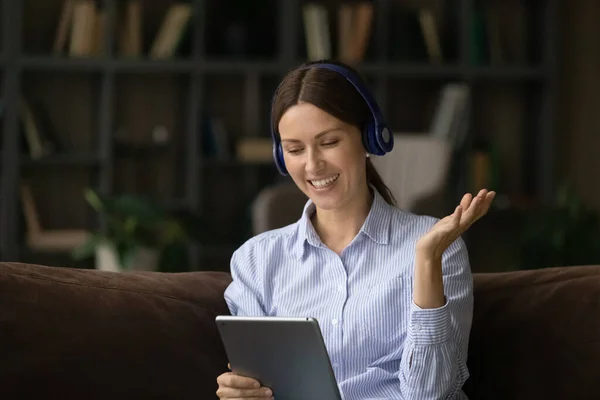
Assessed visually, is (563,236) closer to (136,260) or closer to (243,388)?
(136,260)

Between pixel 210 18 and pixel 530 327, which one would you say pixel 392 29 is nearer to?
pixel 210 18

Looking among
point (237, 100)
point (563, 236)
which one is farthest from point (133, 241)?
point (563, 236)

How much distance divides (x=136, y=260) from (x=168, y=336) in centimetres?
249

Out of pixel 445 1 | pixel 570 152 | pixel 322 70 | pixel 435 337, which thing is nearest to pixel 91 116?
pixel 445 1

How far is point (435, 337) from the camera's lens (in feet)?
5.15

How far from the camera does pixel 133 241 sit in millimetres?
4207

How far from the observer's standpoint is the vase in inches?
166

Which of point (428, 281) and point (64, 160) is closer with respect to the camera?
point (428, 281)

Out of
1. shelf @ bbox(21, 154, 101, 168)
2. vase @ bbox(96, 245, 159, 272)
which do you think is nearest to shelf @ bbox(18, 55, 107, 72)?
shelf @ bbox(21, 154, 101, 168)

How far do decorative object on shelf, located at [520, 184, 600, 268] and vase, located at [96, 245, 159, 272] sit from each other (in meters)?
1.67

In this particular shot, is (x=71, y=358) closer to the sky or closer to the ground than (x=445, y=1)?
closer to the ground

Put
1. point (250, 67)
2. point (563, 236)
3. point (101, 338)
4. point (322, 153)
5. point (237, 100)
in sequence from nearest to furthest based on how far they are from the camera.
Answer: point (101, 338) < point (322, 153) < point (563, 236) < point (250, 67) < point (237, 100)

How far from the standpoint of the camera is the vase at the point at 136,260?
4.21 m

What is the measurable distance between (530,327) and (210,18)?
12.0 feet
